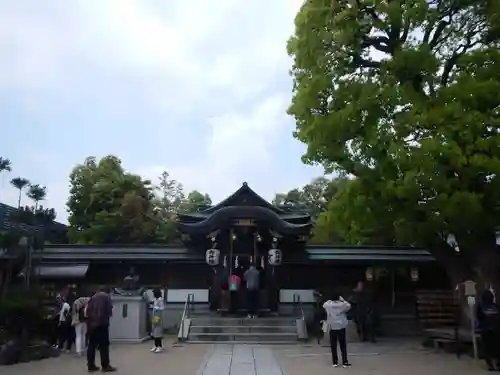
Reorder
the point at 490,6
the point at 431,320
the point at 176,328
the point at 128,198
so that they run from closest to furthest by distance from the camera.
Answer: the point at 490,6
the point at 431,320
the point at 176,328
the point at 128,198

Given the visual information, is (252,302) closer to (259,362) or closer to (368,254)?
(368,254)

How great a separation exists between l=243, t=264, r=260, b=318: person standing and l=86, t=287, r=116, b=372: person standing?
881 cm

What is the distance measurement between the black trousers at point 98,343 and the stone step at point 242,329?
7288 millimetres

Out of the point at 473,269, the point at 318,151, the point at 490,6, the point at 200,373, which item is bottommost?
the point at 200,373

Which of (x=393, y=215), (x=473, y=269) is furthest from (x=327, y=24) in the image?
(x=473, y=269)

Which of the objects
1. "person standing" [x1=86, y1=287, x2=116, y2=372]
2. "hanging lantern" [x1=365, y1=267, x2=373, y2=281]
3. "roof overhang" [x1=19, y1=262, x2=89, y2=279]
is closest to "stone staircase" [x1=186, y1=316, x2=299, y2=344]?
"hanging lantern" [x1=365, y1=267, x2=373, y2=281]

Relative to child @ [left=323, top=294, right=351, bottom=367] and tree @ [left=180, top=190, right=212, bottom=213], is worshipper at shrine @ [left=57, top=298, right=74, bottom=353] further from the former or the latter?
tree @ [left=180, top=190, right=212, bottom=213]

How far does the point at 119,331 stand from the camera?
1736cm

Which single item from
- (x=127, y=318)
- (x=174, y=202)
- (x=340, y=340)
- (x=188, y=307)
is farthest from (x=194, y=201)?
(x=340, y=340)

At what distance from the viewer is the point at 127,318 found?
1753 cm

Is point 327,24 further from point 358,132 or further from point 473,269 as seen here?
point 473,269

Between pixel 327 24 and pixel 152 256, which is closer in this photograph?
pixel 327 24

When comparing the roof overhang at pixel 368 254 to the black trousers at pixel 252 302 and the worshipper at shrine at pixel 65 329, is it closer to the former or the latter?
the black trousers at pixel 252 302

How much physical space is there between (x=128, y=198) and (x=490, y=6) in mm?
27274
